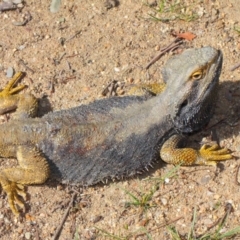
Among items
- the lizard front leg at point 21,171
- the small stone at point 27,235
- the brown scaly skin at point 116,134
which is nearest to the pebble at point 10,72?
the lizard front leg at point 21,171

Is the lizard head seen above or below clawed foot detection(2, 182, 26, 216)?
above

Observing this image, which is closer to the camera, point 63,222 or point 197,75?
point 197,75

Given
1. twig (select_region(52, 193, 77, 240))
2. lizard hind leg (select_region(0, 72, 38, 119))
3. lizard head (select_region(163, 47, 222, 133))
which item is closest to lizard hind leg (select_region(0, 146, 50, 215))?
twig (select_region(52, 193, 77, 240))

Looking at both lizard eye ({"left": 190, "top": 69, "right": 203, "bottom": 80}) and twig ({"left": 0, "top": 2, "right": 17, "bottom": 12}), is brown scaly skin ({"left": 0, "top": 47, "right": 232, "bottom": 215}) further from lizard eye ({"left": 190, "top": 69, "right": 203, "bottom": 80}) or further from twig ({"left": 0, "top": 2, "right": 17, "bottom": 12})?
twig ({"left": 0, "top": 2, "right": 17, "bottom": 12})

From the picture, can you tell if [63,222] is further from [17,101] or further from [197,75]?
[197,75]

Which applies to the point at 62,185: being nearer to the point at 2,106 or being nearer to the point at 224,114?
the point at 2,106

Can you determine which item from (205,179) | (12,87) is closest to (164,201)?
(205,179)
